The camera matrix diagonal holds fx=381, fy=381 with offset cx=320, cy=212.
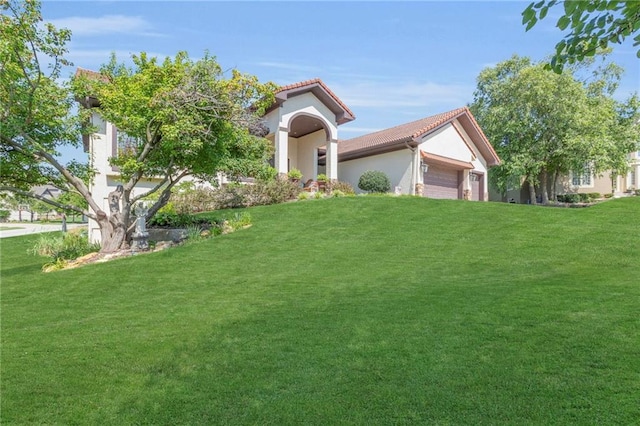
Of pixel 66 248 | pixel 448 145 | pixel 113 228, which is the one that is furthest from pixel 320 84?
pixel 66 248

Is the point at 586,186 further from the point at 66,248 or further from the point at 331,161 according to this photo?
the point at 66,248

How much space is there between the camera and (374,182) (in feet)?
66.6

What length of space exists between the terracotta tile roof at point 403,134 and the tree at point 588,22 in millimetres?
17380

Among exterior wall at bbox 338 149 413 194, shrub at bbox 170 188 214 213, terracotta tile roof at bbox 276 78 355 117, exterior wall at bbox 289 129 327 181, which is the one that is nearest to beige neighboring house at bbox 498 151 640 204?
exterior wall at bbox 338 149 413 194

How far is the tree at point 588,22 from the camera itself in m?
2.42

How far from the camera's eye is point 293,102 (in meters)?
19.1

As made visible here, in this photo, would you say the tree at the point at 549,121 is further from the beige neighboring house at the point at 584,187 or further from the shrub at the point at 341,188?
the shrub at the point at 341,188

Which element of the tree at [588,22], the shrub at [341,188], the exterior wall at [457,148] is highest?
the exterior wall at [457,148]

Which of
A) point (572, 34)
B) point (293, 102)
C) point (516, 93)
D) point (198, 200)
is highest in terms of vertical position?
point (516, 93)

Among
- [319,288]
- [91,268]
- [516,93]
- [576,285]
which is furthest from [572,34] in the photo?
[516,93]

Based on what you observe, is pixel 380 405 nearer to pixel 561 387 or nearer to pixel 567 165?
pixel 561 387

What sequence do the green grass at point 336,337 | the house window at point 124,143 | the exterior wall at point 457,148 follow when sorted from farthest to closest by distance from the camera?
the exterior wall at point 457,148, the house window at point 124,143, the green grass at point 336,337

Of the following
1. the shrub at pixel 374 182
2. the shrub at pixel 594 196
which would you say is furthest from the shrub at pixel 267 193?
the shrub at pixel 594 196

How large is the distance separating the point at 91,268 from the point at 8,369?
5.80m
